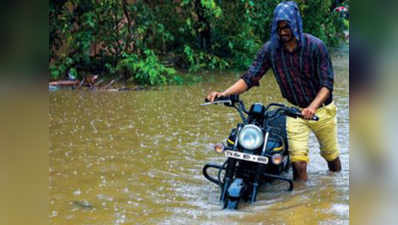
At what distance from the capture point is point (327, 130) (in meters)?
4.76

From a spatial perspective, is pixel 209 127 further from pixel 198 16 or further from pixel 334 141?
pixel 198 16

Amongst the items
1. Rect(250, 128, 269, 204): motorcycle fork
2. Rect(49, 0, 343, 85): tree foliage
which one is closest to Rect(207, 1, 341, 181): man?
Rect(250, 128, 269, 204): motorcycle fork

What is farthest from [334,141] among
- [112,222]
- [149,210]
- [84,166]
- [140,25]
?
[140,25]

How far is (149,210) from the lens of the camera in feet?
14.2

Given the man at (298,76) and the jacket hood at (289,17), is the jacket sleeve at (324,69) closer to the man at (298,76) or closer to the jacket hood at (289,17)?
the man at (298,76)

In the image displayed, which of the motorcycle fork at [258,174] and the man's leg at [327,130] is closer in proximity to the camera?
the motorcycle fork at [258,174]

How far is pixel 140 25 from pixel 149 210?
29.5ft

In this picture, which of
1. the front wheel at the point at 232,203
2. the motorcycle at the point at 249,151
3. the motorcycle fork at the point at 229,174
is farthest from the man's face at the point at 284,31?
the front wheel at the point at 232,203

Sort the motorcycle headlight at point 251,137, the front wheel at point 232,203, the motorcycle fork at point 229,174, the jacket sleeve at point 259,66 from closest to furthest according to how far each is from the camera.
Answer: the motorcycle headlight at point 251,137 → the front wheel at point 232,203 → the motorcycle fork at point 229,174 → the jacket sleeve at point 259,66

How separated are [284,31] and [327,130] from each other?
3.77 ft

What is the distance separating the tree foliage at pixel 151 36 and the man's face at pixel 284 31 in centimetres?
772

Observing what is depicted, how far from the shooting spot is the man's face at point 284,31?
4121 millimetres

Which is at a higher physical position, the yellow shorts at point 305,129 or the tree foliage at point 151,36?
the tree foliage at point 151,36
